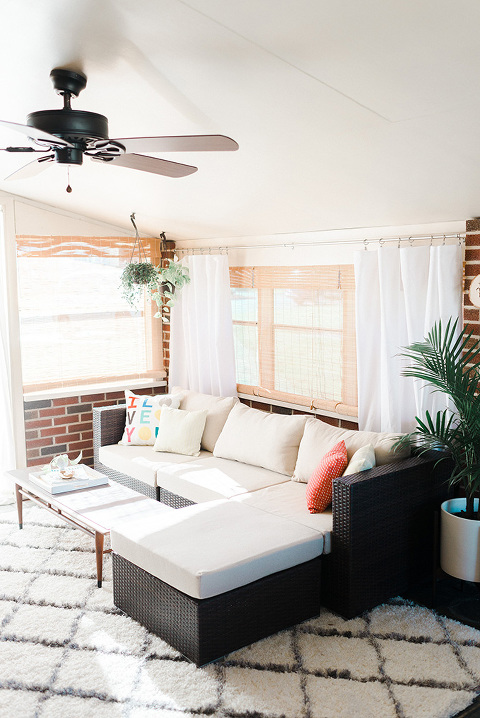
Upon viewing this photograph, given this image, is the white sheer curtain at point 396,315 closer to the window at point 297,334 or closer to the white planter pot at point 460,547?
the window at point 297,334

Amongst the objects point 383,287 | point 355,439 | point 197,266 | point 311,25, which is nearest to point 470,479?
point 355,439

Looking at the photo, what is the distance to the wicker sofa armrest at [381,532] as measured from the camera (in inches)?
124

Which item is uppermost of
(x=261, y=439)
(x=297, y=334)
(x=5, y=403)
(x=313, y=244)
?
(x=313, y=244)

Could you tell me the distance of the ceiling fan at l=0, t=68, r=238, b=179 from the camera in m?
2.34

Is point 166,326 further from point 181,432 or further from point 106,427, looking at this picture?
point 181,432

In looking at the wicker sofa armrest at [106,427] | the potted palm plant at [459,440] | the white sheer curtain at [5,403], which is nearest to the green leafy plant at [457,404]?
the potted palm plant at [459,440]

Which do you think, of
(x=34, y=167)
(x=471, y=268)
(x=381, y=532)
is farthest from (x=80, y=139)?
(x=381, y=532)

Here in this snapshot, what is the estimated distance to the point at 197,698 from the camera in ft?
8.45

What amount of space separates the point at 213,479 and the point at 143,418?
109cm

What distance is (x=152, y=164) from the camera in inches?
108

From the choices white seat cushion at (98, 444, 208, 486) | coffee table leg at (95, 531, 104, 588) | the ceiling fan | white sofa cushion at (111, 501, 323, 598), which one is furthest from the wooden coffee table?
the ceiling fan

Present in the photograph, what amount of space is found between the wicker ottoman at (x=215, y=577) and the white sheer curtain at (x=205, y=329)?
1.96 m

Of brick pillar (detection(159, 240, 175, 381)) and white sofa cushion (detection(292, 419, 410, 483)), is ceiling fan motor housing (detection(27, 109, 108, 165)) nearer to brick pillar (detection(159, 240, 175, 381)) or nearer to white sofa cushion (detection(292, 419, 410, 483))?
white sofa cushion (detection(292, 419, 410, 483))

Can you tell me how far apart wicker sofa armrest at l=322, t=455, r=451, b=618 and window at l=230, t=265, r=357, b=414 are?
3.09 feet
